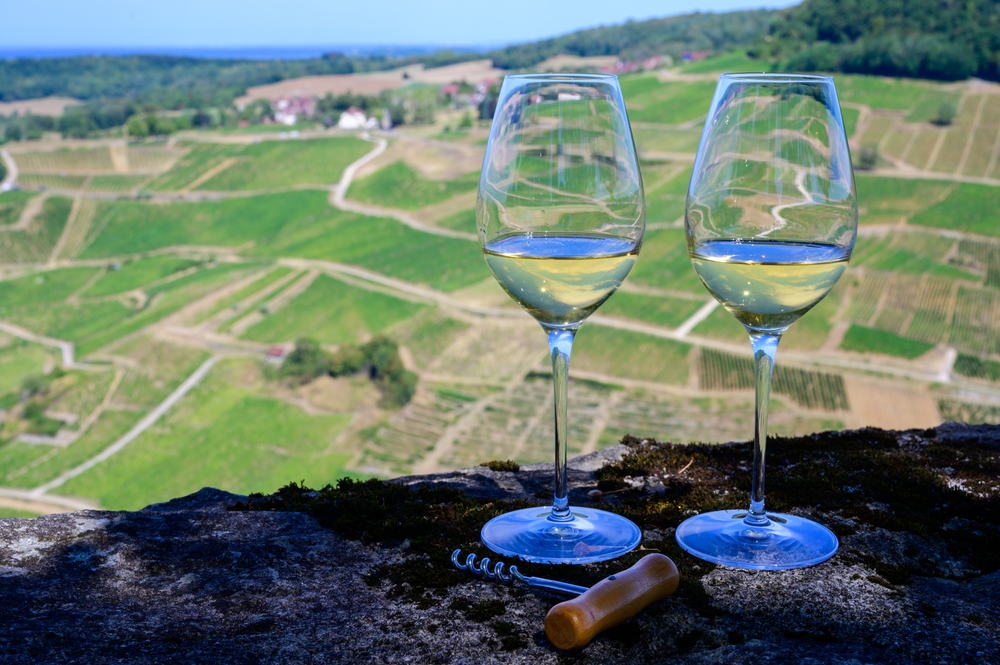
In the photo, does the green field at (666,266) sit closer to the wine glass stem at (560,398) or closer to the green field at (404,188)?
the green field at (404,188)

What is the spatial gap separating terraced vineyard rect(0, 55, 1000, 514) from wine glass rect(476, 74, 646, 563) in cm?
4528

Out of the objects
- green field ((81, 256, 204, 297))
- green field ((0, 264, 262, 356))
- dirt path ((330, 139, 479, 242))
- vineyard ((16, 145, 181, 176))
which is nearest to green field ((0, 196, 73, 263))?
green field ((0, 264, 262, 356))

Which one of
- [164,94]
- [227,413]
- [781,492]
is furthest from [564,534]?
[164,94]

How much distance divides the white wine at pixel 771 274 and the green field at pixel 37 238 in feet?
311

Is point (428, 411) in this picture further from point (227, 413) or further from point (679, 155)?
point (679, 155)

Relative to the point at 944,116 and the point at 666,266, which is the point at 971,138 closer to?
the point at 944,116

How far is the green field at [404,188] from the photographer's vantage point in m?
83.6

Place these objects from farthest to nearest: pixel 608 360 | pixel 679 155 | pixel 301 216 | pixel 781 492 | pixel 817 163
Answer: pixel 301 216 < pixel 679 155 < pixel 608 360 < pixel 781 492 < pixel 817 163

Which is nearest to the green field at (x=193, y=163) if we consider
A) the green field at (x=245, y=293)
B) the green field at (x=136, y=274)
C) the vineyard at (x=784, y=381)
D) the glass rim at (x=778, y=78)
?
the green field at (x=136, y=274)

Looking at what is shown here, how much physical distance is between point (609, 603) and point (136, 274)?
83702 mm

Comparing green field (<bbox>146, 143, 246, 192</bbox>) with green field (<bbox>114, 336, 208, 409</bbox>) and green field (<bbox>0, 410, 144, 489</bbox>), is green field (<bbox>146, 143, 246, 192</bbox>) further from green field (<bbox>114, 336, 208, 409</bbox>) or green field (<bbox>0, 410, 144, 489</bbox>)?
green field (<bbox>0, 410, 144, 489</bbox>)

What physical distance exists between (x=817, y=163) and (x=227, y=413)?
57.6 m

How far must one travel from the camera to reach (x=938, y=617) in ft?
4.49

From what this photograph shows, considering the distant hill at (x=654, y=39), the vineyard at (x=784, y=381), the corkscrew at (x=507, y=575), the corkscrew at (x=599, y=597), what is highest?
the distant hill at (x=654, y=39)
